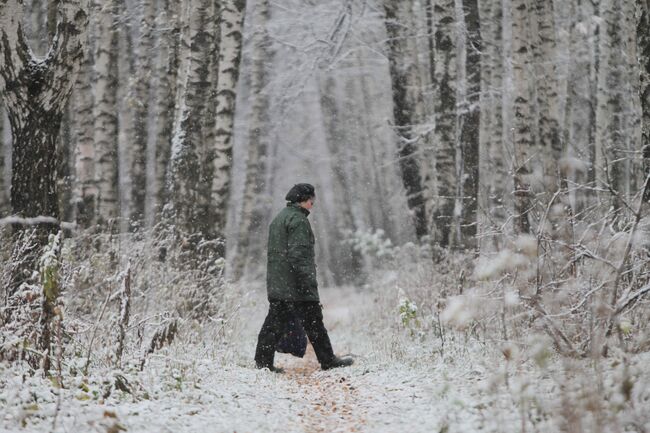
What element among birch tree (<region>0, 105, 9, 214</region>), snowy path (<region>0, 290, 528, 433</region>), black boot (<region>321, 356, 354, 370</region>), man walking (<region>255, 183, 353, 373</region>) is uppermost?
birch tree (<region>0, 105, 9, 214</region>)

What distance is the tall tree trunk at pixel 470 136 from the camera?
9609 mm

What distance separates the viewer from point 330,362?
6871mm

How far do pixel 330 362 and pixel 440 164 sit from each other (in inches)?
174

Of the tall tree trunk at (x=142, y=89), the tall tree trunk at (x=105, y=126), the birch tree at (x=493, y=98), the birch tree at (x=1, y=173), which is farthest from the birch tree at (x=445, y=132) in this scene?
the birch tree at (x=1, y=173)

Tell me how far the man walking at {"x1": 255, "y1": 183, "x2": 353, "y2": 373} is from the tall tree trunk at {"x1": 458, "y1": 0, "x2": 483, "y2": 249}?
2854mm

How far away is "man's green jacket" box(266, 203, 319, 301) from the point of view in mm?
6684

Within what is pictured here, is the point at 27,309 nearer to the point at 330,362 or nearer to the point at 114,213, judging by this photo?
the point at 330,362

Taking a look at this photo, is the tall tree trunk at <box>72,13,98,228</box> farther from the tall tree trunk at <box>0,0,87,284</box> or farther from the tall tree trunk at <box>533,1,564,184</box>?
the tall tree trunk at <box>533,1,564,184</box>

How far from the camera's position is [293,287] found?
22.1 feet

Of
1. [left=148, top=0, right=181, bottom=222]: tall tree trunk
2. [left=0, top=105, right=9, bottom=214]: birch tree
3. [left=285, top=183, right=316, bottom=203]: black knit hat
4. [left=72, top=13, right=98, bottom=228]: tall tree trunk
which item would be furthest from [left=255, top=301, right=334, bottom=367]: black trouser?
[left=0, top=105, right=9, bottom=214]: birch tree

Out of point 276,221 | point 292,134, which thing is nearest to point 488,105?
point 276,221

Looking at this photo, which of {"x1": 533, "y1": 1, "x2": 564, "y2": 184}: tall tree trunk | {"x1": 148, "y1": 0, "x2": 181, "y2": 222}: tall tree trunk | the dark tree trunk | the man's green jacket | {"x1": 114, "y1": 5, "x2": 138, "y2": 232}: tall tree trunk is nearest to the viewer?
the dark tree trunk

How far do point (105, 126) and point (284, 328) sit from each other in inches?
267

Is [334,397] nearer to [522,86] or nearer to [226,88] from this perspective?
[226,88]
